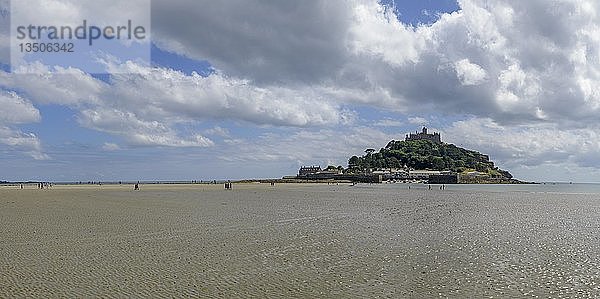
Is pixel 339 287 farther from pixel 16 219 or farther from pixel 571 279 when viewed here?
pixel 16 219

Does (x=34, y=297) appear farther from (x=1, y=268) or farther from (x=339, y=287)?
(x=339, y=287)

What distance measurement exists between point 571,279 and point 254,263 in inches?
291

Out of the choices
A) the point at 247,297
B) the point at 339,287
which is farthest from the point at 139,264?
the point at 339,287

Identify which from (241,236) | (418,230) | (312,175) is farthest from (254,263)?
(312,175)

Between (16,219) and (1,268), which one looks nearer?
(1,268)

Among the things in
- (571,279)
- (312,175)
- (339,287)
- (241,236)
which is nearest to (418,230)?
(241,236)

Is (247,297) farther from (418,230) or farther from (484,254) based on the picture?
(418,230)

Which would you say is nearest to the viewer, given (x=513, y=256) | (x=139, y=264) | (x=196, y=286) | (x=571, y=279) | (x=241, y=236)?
(x=196, y=286)

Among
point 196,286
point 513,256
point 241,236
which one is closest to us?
point 196,286

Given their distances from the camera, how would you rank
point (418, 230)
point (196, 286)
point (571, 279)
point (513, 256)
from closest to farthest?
point (196, 286)
point (571, 279)
point (513, 256)
point (418, 230)

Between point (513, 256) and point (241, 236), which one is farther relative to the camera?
point (241, 236)

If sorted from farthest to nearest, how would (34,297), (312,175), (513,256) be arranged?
(312,175) < (513,256) < (34,297)

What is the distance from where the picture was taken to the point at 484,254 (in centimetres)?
1435

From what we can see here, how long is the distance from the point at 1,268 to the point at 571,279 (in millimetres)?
13090
